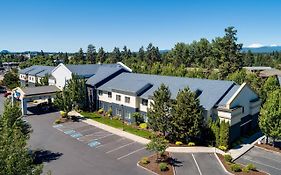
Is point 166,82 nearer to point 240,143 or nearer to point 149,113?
point 149,113

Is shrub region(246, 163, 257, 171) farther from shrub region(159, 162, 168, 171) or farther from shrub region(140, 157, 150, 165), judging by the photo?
shrub region(140, 157, 150, 165)

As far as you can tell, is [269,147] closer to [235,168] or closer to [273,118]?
[273,118]

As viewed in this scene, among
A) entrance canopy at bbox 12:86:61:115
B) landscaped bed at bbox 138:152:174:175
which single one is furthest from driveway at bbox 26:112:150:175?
entrance canopy at bbox 12:86:61:115

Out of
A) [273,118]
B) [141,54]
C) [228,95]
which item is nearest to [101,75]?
[228,95]

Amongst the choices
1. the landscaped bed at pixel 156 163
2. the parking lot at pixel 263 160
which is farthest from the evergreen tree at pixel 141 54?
the landscaped bed at pixel 156 163

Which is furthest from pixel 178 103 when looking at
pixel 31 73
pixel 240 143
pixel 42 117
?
pixel 31 73
